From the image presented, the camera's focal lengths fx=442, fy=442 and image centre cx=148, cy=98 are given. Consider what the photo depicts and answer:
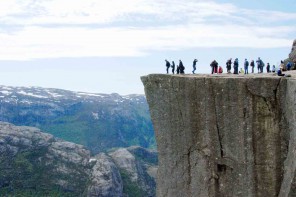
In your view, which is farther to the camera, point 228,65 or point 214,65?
point 214,65

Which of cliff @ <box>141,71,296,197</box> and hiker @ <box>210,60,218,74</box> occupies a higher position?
hiker @ <box>210,60,218,74</box>

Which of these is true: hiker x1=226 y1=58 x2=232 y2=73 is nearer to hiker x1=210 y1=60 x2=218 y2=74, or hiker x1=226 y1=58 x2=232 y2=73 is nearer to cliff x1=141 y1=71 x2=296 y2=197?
hiker x1=210 y1=60 x2=218 y2=74

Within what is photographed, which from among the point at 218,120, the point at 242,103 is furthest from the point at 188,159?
the point at 242,103

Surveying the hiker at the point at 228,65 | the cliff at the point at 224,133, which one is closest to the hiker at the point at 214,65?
the hiker at the point at 228,65

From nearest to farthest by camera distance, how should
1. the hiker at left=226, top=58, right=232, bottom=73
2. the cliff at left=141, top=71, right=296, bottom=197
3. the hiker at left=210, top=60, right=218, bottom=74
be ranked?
the cliff at left=141, top=71, right=296, bottom=197
the hiker at left=226, top=58, right=232, bottom=73
the hiker at left=210, top=60, right=218, bottom=74

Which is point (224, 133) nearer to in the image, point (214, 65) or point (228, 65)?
point (228, 65)

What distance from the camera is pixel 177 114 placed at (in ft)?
125

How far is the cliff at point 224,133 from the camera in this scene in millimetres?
33938

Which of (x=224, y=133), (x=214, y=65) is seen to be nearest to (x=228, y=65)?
(x=214, y=65)

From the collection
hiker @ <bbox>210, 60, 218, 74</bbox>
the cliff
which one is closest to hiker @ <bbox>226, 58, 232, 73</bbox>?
hiker @ <bbox>210, 60, 218, 74</bbox>

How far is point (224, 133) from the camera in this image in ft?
119

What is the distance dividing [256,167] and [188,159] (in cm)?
623

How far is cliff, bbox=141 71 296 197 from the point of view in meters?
33.9

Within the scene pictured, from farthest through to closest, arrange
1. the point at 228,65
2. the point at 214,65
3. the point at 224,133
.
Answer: the point at 214,65 < the point at 228,65 < the point at 224,133
